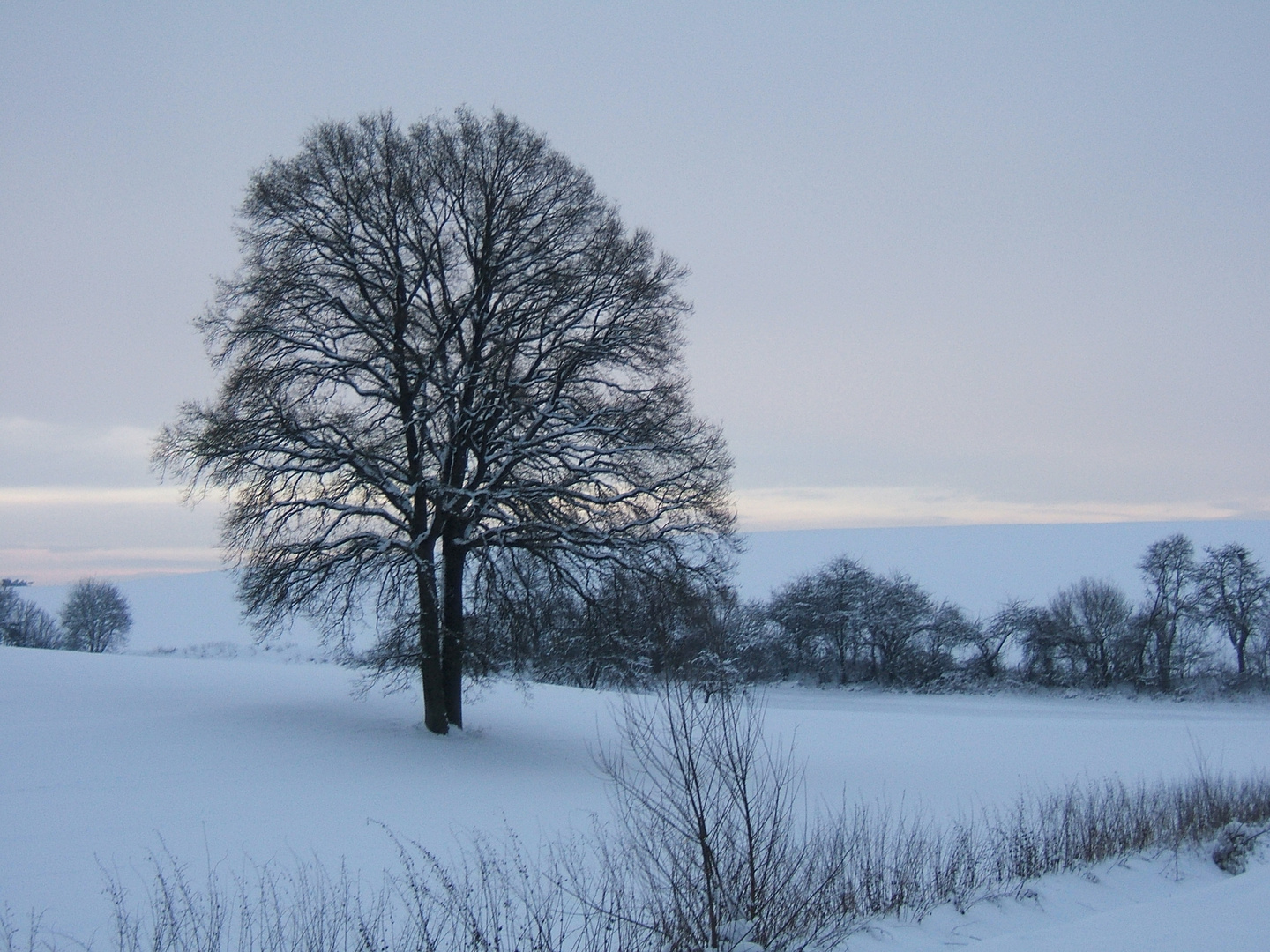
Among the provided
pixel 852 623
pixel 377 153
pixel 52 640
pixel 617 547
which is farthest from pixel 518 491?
pixel 52 640

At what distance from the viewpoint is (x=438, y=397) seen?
14.6 m

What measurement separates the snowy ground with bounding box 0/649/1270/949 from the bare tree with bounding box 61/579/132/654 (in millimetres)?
45857

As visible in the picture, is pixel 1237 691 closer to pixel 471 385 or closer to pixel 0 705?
pixel 471 385

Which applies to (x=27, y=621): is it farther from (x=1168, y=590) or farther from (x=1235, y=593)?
(x=1235, y=593)

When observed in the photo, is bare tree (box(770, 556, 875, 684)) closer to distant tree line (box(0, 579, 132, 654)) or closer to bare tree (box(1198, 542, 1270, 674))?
bare tree (box(1198, 542, 1270, 674))

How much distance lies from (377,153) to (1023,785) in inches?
657

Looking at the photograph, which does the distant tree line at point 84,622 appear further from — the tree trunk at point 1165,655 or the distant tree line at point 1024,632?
the tree trunk at point 1165,655

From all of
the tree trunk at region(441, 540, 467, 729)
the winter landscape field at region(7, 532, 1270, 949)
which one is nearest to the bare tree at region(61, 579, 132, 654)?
the winter landscape field at region(7, 532, 1270, 949)

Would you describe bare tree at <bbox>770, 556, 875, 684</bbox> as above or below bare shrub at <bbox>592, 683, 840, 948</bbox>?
below

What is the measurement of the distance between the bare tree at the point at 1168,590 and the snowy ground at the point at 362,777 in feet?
76.7

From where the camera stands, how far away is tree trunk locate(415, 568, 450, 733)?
14.5 metres

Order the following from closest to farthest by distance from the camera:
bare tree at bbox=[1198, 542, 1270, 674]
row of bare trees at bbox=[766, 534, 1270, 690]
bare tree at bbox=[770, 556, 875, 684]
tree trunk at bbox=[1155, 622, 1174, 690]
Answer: tree trunk at bbox=[1155, 622, 1174, 690]
bare tree at bbox=[1198, 542, 1270, 674]
row of bare trees at bbox=[766, 534, 1270, 690]
bare tree at bbox=[770, 556, 875, 684]

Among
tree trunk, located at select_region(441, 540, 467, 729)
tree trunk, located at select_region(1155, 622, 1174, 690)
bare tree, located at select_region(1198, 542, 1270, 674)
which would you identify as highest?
tree trunk, located at select_region(441, 540, 467, 729)

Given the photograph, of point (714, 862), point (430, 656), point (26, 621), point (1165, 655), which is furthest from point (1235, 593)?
point (26, 621)
